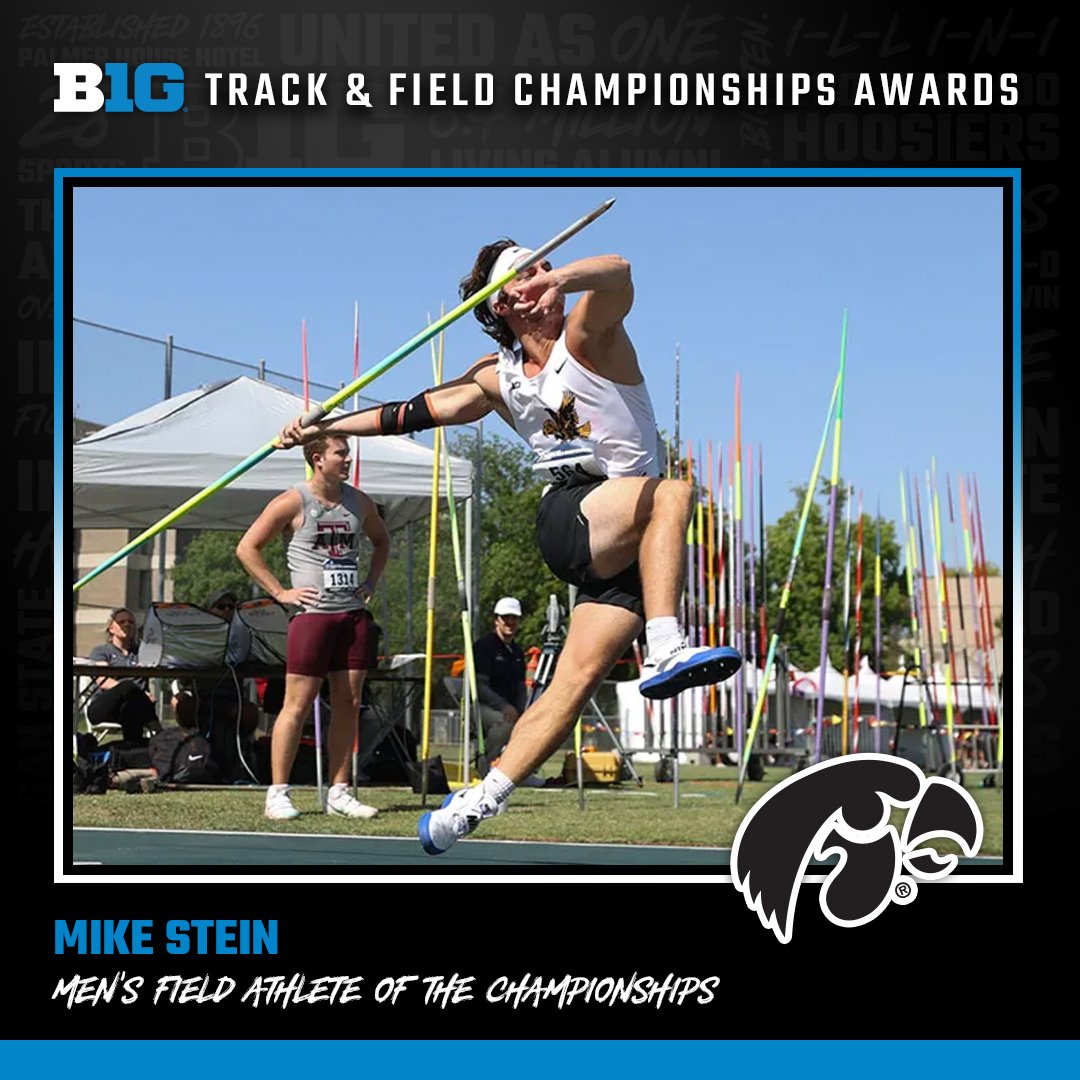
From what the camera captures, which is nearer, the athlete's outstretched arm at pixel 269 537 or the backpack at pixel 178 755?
the athlete's outstretched arm at pixel 269 537

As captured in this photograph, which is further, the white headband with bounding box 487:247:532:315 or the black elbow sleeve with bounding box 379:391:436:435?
the black elbow sleeve with bounding box 379:391:436:435

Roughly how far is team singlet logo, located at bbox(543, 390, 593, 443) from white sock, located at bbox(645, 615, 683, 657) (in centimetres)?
47

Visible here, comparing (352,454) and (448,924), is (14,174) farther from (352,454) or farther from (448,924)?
(352,454)

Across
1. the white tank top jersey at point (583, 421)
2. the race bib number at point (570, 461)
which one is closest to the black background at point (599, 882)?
the white tank top jersey at point (583, 421)

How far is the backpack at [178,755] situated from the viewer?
862cm

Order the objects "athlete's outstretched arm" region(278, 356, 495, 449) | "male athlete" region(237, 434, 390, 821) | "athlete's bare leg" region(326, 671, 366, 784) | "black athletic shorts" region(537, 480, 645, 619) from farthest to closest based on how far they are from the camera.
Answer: "athlete's bare leg" region(326, 671, 366, 784), "male athlete" region(237, 434, 390, 821), "athlete's outstretched arm" region(278, 356, 495, 449), "black athletic shorts" region(537, 480, 645, 619)

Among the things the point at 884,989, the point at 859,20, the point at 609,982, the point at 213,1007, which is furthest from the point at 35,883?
the point at 859,20

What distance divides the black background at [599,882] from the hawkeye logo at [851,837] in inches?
2.1

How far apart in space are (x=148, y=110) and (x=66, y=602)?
3.96ft

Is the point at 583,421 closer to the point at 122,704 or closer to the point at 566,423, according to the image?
the point at 566,423

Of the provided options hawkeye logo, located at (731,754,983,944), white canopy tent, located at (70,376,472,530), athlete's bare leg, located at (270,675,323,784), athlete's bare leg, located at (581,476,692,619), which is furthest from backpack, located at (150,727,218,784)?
athlete's bare leg, located at (581,476,692,619)

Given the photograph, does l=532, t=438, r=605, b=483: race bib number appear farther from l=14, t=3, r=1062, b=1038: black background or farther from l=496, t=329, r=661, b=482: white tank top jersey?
l=14, t=3, r=1062, b=1038: black background

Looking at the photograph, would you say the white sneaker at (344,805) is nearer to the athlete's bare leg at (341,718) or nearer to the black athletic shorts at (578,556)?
the athlete's bare leg at (341,718)

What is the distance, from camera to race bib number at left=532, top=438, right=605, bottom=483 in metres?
3.83
